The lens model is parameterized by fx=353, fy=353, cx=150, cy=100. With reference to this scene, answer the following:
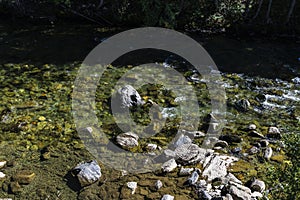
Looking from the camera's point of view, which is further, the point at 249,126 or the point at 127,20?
the point at 127,20

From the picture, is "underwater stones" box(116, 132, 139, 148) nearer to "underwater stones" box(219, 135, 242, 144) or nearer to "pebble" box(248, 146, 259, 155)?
"underwater stones" box(219, 135, 242, 144)

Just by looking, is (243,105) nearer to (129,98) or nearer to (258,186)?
(129,98)

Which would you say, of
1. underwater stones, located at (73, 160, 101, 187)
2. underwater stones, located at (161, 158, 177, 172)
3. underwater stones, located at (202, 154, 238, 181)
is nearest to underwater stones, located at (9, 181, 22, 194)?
underwater stones, located at (73, 160, 101, 187)

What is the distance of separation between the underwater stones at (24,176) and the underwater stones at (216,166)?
3.55 metres

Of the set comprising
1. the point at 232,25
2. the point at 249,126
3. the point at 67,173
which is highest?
the point at 232,25

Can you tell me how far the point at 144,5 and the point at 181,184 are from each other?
1125 centimetres

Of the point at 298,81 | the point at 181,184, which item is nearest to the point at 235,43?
the point at 298,81

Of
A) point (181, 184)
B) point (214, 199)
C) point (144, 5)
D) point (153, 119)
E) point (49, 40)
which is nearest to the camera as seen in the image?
point (214, 199)

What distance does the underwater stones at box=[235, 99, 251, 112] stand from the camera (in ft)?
33.4

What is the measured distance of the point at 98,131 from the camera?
352 inches

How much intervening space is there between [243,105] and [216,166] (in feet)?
10.6

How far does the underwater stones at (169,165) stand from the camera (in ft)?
24.6

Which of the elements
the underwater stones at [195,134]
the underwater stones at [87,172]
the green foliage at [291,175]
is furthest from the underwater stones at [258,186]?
the underwater stones at [87,172]

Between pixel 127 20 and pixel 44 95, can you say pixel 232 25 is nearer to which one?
pixel 127 20
